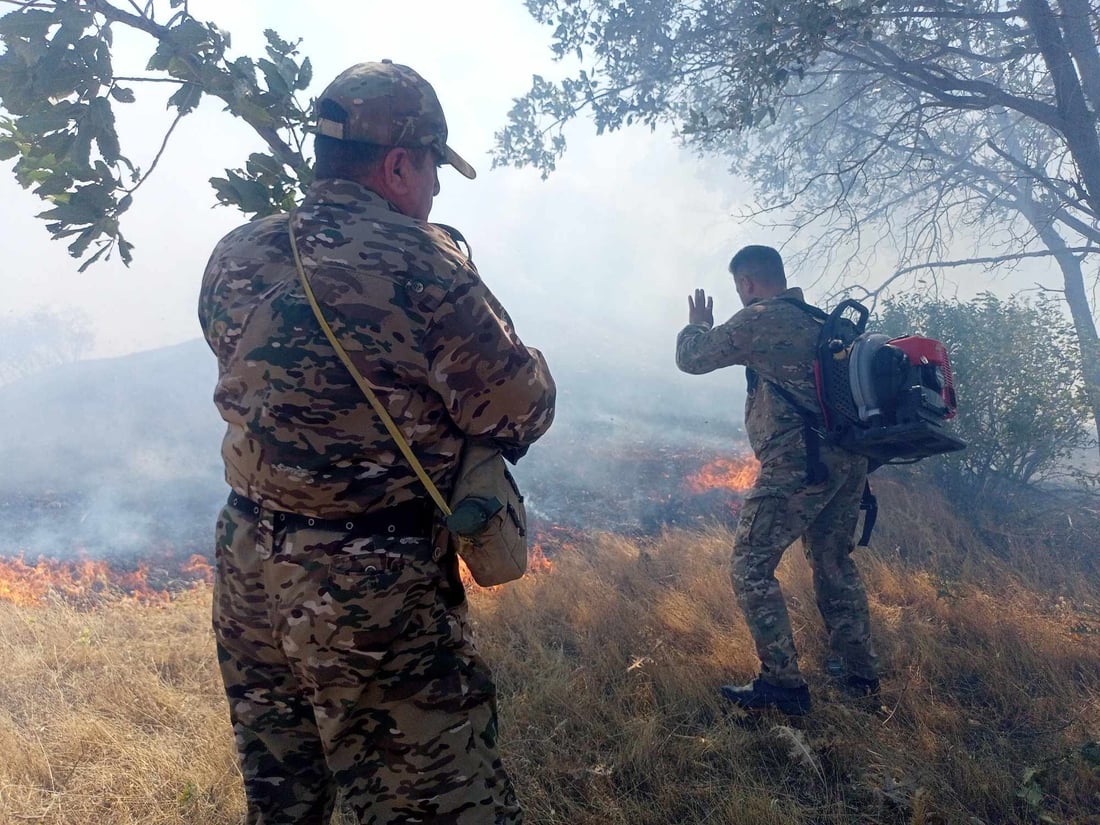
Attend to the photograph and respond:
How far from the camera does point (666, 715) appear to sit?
337 centimetres

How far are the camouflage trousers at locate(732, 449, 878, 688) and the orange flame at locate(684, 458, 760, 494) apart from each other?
538 centimetres

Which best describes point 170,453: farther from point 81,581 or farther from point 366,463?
point 366,463

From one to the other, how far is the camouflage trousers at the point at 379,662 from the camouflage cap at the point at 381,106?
107 centimetres

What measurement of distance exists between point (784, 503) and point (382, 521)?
259 centimetres

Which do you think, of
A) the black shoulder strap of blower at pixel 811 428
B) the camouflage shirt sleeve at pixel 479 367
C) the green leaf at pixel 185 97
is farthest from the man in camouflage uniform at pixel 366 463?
the black shoulder strap of blower at pixel 811 428

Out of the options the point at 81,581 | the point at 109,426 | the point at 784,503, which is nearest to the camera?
the point at 784,503

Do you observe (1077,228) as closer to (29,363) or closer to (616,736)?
(616,736)

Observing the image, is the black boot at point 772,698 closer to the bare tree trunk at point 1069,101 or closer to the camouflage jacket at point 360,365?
the camouflage jacket at point 360,365

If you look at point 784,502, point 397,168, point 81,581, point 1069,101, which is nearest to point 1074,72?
point 1069,101

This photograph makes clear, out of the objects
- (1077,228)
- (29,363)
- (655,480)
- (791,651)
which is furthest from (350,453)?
(29,363)

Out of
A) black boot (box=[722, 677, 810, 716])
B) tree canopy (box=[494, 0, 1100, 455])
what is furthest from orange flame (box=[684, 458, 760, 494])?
black boot (box=[722, 677, 810, 716])

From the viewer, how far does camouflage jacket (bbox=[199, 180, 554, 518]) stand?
165 centimetres

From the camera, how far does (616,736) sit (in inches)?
126

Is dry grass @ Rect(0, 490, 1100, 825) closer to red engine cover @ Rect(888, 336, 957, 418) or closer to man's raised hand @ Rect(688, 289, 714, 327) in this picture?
red engine cover @ Rect(888, 336, 957, 418)
